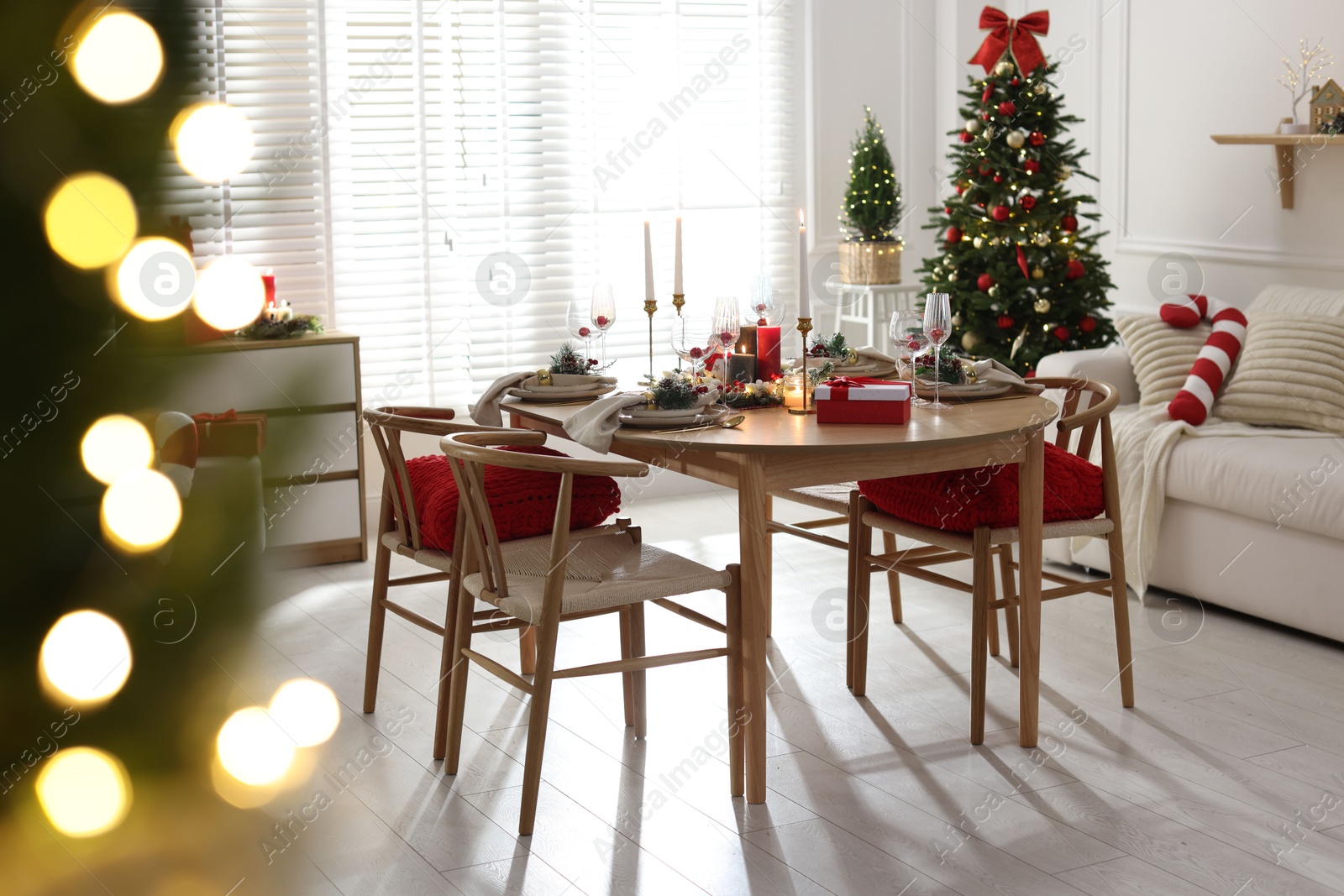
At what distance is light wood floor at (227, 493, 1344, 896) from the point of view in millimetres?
2336

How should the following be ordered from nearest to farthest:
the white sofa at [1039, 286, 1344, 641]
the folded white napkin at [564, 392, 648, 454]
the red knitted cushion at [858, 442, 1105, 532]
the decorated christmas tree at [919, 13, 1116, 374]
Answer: the folded white napkin at [564, 392, 648, 454]
the red knitted cushion at [858, 442, 1105, 532]
the white sofa at [1039, 286, 1344, 641]
the decorated christmas tree at [919, 13, 1116, 374]

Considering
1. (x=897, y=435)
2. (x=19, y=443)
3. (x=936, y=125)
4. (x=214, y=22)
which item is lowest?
(x=897, y=435)

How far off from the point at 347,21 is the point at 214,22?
15.8ft

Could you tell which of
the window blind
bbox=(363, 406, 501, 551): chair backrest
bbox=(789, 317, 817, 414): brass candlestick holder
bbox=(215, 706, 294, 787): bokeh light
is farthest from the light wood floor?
the window blind

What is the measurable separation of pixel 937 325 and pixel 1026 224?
2.01m

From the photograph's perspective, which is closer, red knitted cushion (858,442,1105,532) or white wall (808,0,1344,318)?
red knitted cushion (858,442,1105,532)

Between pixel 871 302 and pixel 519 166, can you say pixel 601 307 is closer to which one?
pixel 519 166

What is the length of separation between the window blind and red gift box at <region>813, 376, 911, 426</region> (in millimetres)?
2586

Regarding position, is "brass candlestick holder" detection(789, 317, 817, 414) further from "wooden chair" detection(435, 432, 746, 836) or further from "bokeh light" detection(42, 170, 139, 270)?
"bokeh light" detection(42, 170, 139, 270)

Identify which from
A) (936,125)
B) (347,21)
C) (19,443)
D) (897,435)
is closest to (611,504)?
(897,435)

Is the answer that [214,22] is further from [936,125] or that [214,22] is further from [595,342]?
[936,125]

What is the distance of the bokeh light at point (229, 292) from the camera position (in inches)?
16.8

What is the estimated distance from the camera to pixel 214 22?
40cm

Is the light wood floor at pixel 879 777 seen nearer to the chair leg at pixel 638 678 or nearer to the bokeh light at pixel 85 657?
the chair leg at pixel 638 678
